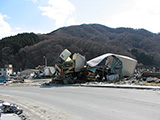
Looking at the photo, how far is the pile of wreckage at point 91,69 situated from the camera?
22.0m

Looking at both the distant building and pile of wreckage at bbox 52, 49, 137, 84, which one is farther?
the distant building

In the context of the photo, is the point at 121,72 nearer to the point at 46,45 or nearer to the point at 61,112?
the point at 61,112

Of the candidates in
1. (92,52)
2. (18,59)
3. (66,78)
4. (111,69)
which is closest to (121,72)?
(111,69)

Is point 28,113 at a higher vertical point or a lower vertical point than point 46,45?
lower

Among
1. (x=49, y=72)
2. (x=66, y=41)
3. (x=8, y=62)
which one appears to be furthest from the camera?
(x=66, y=41)

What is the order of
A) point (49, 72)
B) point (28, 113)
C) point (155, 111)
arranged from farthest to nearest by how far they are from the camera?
1. point (49, 72)
2. point (28, 113)
3. point (155, 111)

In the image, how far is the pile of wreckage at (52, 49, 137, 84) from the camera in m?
22.0

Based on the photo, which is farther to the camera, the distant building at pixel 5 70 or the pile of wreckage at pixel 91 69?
the distant building at pixel 5 70

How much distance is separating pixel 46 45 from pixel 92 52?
1260 inches

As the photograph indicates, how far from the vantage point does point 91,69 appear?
22.0m

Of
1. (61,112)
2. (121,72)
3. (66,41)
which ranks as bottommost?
(61,112)

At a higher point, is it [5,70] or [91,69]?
[5,70]

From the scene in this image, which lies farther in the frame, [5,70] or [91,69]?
[5,70]

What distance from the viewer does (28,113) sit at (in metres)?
7.79
